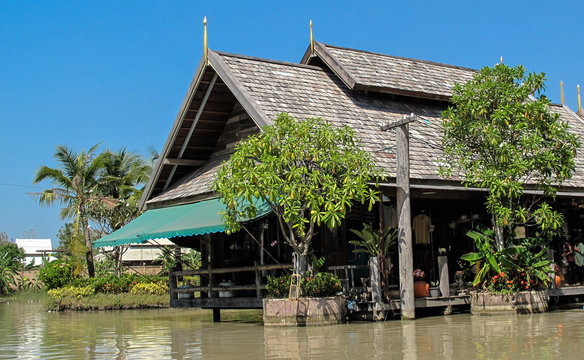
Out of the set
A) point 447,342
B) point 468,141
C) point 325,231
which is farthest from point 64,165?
point 447,342

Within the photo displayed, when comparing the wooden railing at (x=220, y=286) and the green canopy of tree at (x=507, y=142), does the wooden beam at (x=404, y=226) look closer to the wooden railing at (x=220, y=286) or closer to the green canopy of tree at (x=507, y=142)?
the green canopy of tree at (x=507, y=142)

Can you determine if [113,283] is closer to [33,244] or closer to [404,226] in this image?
[404,226]

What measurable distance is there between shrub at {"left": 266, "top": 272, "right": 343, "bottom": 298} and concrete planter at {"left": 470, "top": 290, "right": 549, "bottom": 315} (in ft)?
8.76

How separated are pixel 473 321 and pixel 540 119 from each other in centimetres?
411

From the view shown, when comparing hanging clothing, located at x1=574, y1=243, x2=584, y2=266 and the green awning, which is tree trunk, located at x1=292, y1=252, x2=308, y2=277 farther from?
hanging clothing, located at x1=574, y1=243, x2=584, y2=266

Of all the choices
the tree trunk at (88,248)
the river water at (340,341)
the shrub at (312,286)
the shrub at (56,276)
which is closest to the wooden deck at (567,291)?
the river water at (340,341)

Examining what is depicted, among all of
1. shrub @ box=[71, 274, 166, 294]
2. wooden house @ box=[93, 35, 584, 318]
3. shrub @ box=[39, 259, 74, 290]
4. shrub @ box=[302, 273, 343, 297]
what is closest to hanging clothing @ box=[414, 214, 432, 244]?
wooden house @ box=[93, 35, 584, 318]

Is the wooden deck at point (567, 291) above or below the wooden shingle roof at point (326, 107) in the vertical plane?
below

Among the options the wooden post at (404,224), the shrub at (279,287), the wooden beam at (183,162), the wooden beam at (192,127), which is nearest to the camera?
the shrub at (279,287)

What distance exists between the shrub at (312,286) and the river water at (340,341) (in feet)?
2.26

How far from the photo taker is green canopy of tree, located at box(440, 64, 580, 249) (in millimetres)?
13031

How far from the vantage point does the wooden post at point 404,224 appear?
12.8 metres

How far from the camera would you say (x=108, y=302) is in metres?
24.0

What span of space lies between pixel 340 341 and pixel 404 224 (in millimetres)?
3767
